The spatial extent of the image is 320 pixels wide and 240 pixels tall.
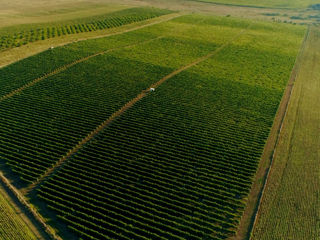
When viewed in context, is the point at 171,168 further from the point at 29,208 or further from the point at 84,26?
the point at 84,26

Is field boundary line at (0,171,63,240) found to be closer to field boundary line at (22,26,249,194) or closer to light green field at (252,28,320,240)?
field boundary line at (22,26,249,194)

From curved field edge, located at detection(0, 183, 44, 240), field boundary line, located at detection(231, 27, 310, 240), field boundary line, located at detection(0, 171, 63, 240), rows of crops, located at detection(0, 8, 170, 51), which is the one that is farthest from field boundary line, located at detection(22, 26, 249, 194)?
rows of crops, located at detection(0, 8, 170, 51)

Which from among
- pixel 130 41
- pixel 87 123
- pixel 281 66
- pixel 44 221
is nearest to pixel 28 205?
pixel 44 221

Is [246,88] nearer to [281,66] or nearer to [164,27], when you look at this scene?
[281,66]

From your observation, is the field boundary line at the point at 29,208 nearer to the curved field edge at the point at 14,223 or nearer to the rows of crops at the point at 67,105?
the curved field edge at the point at 14,223

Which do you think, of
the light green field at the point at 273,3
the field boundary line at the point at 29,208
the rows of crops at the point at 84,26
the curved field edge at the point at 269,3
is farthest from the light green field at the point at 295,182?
the light green field at the point at 273,3

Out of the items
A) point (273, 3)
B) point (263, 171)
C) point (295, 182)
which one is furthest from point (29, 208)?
point (273, 3)

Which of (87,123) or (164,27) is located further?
(164,27)
